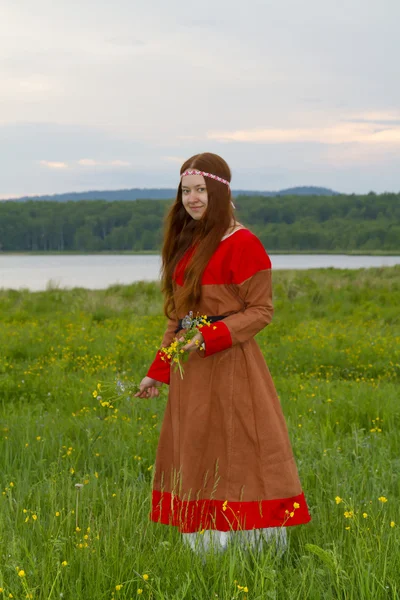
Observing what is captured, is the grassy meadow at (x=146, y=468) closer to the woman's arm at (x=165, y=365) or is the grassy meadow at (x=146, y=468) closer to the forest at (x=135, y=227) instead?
the woman's arm at (x=165, y=365)

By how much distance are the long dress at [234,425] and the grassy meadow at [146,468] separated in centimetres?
18

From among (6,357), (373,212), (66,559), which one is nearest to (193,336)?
(66,559)

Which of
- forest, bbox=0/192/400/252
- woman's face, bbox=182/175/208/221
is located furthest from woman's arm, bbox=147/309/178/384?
forest, bbox=0/192/400/252

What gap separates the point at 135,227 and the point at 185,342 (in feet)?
265

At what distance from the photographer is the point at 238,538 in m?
3.11

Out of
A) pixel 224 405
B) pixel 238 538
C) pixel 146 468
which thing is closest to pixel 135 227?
pixel 146 468

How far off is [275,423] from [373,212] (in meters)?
97.8

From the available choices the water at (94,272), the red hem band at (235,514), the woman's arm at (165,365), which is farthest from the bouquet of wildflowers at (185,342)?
the water at (94,272)

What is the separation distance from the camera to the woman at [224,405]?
10.3ft

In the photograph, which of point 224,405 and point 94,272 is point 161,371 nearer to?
point 224,405

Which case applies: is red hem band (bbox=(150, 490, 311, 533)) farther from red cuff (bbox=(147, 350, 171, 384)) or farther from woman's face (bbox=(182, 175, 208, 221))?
woman's face (bbox=(182, 175, 208, 221))

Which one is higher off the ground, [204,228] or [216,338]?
[204,228]

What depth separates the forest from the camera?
84562 mm

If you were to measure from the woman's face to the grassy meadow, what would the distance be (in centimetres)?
101
